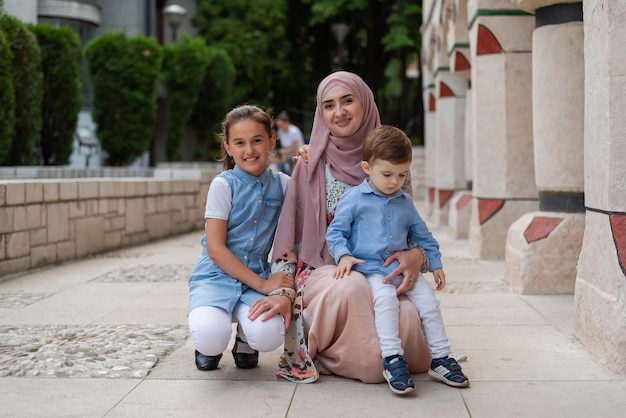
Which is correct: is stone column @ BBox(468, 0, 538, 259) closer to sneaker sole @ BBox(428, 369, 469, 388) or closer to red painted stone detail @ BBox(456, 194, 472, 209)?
red painted stone detail @ BBox(456, 194, 472, 209)

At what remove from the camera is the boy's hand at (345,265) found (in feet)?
11.0

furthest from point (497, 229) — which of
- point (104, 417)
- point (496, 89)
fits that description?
point (104, 417)

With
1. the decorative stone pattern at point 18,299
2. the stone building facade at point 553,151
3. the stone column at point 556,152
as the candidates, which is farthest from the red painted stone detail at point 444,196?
the decorative stone pattern at point 18,299

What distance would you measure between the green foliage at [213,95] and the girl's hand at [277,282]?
16.7 m

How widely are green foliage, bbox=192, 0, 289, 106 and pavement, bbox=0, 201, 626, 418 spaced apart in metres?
18.5

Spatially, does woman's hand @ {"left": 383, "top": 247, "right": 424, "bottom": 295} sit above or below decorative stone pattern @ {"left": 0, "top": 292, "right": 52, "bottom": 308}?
above

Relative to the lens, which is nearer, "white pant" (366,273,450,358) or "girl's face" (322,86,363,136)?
"white pant" (366,273,450,358)

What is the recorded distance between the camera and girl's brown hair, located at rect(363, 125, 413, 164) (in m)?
3.26

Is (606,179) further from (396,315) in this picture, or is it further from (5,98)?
(5,98)

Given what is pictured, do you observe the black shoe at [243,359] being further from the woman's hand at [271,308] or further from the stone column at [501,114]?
the stone column at [501,114]

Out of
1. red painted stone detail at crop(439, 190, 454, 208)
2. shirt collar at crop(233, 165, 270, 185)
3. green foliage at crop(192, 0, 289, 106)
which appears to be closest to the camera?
shirt collar at crop(233, 165, 270, 185)

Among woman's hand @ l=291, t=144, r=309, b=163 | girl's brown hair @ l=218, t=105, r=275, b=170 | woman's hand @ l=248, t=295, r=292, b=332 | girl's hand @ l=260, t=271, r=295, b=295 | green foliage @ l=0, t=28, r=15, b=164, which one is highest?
green foliage @ l=0, t=28, r=15, b=164

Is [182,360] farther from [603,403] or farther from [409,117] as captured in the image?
[409,117]

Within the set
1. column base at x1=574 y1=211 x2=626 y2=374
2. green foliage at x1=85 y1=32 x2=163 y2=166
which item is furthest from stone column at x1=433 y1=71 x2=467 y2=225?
column base at x1=574 y1=211 x2=626 y2=374
